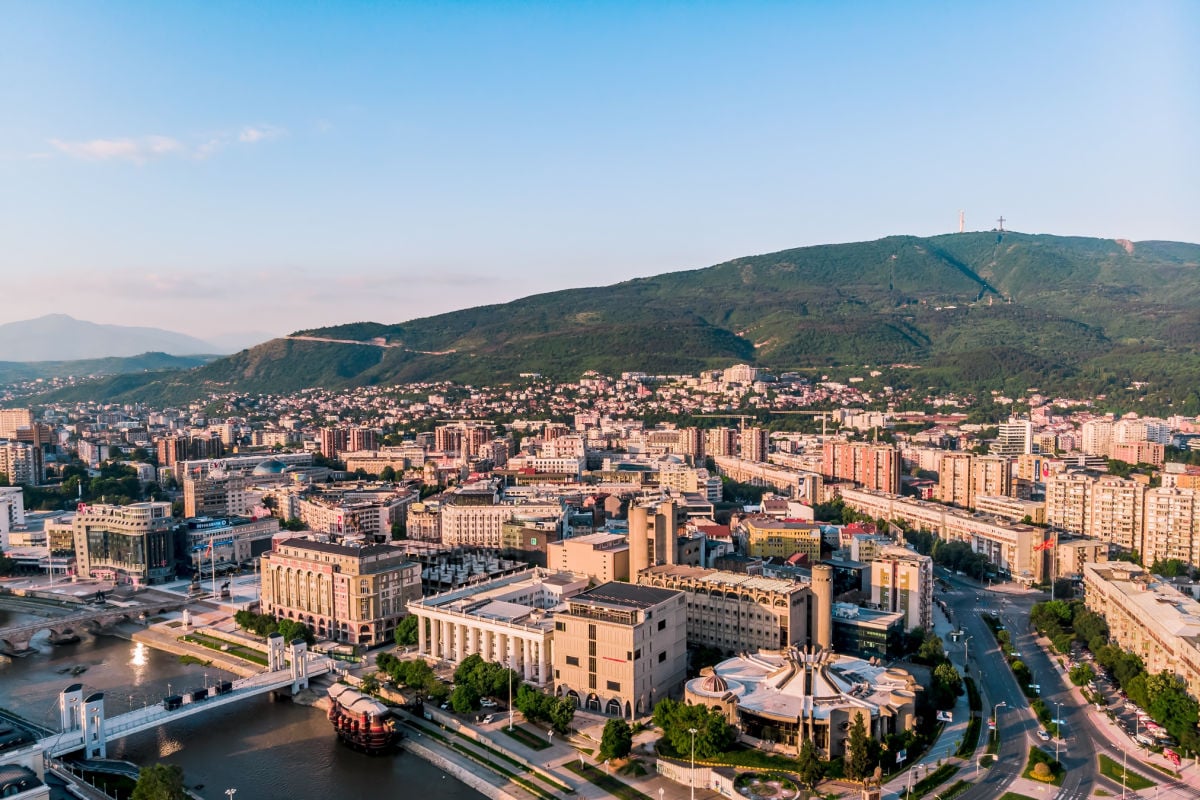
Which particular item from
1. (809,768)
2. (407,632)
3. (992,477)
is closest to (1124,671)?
(809,768)

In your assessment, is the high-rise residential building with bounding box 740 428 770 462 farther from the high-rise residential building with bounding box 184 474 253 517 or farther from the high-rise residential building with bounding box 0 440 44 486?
the high-rise residential building with bounding box 0 440 44 486

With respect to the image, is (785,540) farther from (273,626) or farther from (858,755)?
(273,626)

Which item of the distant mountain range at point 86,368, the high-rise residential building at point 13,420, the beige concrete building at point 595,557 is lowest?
the beige concrete building at point 595,557

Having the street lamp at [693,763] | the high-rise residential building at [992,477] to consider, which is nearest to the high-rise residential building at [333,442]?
the high-rise residential building at [992,477]

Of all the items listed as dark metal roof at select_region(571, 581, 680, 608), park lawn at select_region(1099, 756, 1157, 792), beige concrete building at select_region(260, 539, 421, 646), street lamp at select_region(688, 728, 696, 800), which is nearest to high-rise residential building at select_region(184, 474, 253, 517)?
beige concrete building at select_region(260, 539, 421, 646)

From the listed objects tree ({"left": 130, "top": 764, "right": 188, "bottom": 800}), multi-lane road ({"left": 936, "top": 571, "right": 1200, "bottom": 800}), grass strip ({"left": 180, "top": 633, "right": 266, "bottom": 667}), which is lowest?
grass strip ({"left": 180, "top": 633, "right": 266, "bottom": 667})

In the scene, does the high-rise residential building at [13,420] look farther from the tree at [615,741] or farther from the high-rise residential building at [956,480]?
the tree at [615,741]

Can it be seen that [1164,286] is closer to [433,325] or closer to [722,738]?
[433,325]
